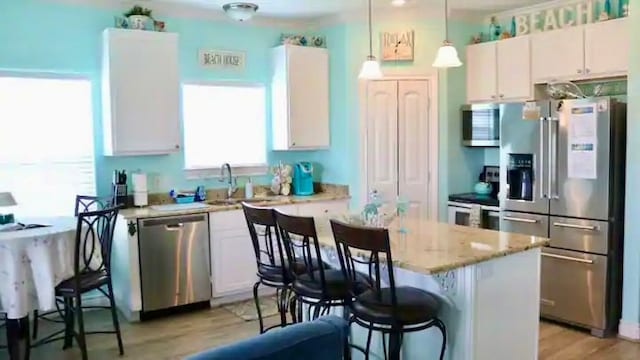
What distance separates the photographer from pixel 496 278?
9.33 ft

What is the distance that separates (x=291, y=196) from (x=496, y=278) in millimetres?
2947

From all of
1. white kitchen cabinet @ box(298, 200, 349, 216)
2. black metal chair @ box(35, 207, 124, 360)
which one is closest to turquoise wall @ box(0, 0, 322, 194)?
white kitchen cabinet @ box(298, 200, 349, 216)

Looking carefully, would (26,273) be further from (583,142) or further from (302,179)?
(583,142)

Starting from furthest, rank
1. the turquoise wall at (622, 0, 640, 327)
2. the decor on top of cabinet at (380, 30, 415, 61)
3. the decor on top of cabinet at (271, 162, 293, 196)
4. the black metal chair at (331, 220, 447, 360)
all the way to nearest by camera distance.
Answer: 1. the decor on top of cabinet at (271, 162, 293, 196)
2. the decor on top of cabinet at (380, 30, 415, 61)
3. the turquoise wall at (622, 0, 640, 327)
4. the black metal chair at (331, 220, 447, 360)

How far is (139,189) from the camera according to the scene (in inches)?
190

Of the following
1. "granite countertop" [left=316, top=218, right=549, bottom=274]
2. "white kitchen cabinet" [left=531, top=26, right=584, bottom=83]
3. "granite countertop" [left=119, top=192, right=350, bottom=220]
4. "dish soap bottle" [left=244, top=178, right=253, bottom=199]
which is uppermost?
"white kitchen cabinet" [left=531, top=26, right=584, bottom=83]

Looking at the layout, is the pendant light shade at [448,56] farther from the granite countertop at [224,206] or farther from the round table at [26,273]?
the round table at [26,273]

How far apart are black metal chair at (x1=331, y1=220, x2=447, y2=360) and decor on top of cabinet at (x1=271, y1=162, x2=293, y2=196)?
2.80m

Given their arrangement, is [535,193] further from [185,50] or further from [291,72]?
[185,50]

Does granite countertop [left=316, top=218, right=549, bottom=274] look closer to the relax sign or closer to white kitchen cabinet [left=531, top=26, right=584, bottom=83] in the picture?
white kitchen cabinet [left=531, top=26, right=584, bottom=83]

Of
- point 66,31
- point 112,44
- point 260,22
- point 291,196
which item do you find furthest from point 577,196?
point 66,31

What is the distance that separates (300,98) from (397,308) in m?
3.18

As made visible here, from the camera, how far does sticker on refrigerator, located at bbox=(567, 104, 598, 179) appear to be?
4062 millimetres

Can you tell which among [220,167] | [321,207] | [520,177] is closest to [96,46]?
[220,167]
